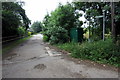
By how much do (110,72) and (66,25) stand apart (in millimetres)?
7299

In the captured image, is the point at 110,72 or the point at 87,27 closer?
the point at 110,72

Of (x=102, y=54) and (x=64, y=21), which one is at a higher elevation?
(x=64, y=21)

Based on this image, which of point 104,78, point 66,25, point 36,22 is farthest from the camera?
point 36,22

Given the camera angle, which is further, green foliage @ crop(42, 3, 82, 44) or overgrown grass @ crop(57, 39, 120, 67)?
green foliage @ crop(42, 3, 82, 44)

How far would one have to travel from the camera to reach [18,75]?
3066 mm

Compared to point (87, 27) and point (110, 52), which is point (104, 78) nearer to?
point (110, 52)

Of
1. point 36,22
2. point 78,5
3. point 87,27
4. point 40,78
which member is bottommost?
point 40,78

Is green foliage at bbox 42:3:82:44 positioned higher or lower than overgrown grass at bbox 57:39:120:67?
higher

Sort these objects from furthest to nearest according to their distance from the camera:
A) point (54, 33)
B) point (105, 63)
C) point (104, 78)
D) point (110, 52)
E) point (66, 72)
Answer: point (54, 33) → point (110, 52) → point (105, 63) → point (66, 72) → point (104, 78)

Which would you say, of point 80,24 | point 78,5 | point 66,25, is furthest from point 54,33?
point 78,5

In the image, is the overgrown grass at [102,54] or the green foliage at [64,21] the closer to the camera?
the overgrown grass at [102,54]

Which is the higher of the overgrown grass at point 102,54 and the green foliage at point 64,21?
the green foliage at point 64,21

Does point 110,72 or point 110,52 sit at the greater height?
point 110,52

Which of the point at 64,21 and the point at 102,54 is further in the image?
the point at 64,21
